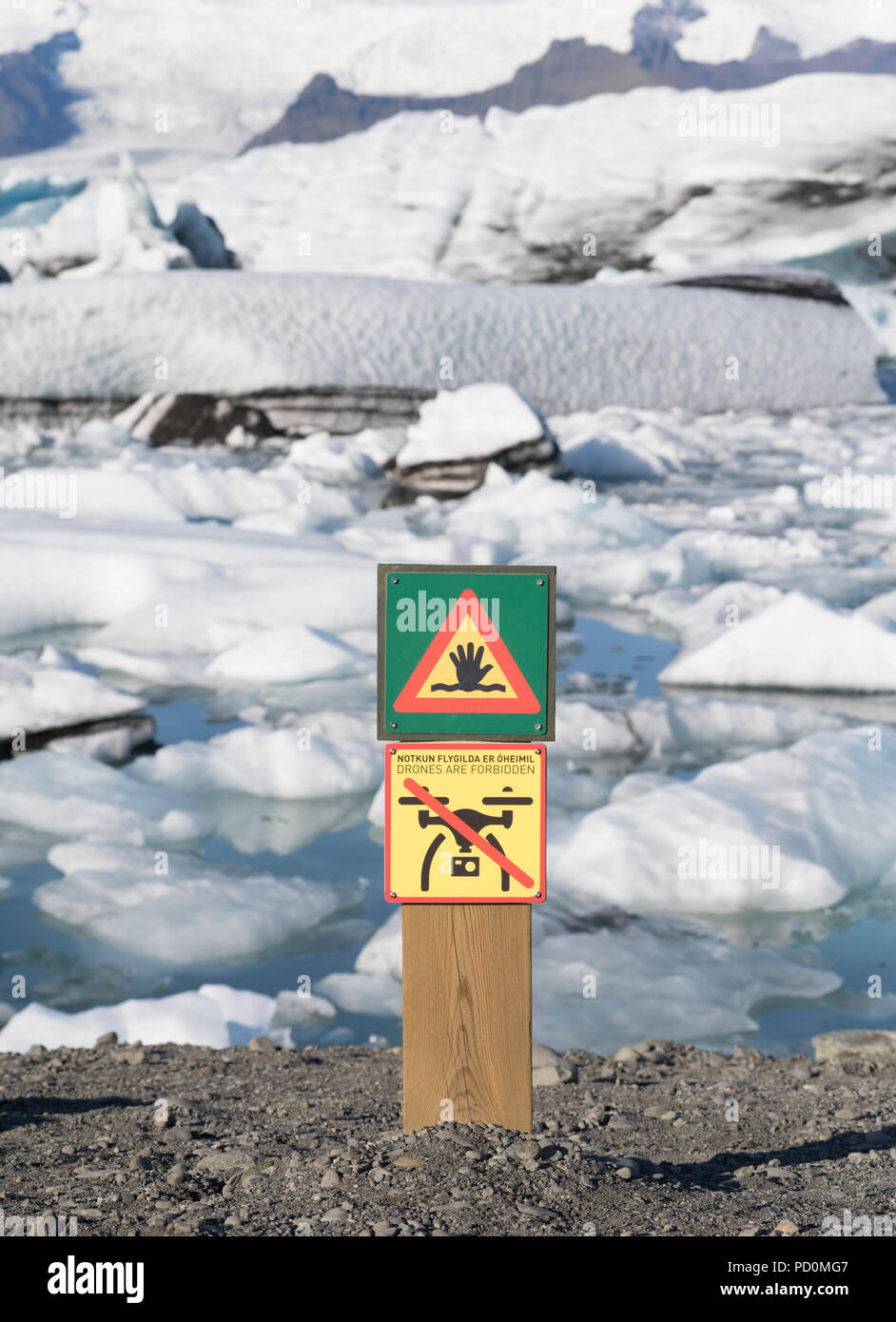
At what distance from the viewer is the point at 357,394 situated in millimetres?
12680

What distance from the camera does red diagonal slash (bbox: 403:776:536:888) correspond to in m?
1.75

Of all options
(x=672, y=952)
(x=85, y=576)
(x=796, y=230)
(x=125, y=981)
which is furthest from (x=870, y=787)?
(x=796, y=230)

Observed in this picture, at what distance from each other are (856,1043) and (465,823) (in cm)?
134

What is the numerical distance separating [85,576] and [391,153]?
28.4 metres

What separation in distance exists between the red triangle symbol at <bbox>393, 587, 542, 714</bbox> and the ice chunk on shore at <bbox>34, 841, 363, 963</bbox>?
1.59m

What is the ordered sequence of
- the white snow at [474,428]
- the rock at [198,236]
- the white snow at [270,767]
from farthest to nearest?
1. the rock at [198,236]
2. the white snow at [474,428]
3. the white snow at [270,767]

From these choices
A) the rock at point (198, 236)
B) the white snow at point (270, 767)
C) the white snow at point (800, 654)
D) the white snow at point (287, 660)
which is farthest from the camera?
the rock at point (198, 236)

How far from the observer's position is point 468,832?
1752 mm

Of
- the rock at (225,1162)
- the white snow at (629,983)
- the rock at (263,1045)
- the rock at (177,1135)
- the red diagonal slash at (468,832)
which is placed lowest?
the white snow at (629,983)

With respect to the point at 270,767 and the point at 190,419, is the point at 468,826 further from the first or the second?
the point at 190,419

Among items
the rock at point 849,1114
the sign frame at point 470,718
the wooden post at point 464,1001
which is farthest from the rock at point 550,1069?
the sign frame at point 470,718

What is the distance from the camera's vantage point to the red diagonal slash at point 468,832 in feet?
5.74

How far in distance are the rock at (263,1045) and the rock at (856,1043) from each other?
1140mm

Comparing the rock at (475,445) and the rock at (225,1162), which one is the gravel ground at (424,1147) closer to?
the rock at (225,1162)
